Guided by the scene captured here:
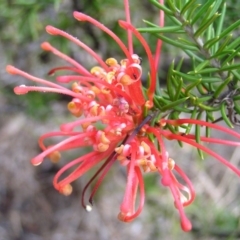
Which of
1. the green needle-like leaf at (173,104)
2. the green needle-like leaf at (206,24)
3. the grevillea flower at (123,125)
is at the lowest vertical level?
the grevillea flower at (123,125)

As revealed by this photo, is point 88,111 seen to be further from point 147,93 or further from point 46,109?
point 46,109

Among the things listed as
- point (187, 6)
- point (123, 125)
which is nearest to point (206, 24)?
point (187, 6)

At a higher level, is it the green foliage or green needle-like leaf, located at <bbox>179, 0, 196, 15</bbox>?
green needle-like leaf, located at <bbox>179, 0, 196, 15</bbox>

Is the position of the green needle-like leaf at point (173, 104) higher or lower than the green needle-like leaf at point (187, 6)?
lower

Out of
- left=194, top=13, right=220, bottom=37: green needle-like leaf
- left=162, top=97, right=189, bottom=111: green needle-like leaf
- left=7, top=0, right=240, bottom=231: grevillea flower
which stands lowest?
left=7, top=0, right=240, bottom=231: grevillea flower

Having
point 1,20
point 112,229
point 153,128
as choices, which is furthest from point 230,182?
point 153,128

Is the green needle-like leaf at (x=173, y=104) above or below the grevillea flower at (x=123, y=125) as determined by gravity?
→ above

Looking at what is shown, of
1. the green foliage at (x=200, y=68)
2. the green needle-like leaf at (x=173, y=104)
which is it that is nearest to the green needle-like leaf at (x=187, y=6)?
the green foliage at (x=200, y=68)

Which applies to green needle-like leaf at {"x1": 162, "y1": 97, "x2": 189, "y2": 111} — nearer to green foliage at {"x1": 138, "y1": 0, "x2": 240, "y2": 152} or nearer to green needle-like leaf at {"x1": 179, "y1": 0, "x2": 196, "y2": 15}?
green foliage at {"x1": 138, "y1": 0, "x2": 240, "y2": 152}

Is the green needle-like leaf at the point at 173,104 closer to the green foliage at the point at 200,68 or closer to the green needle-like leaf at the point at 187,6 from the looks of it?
the green foliage at the point at 200,68

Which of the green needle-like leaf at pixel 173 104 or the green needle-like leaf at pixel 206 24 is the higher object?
the green needle-like leaf at pixel 206 24

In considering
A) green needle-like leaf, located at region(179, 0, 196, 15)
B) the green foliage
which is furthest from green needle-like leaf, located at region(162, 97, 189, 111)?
green needle-like leaf, located at region(179, 0, 196, 15)
